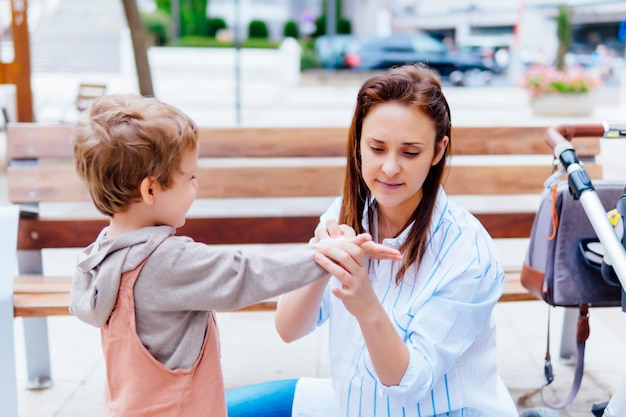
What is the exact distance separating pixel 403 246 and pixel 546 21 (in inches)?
1780

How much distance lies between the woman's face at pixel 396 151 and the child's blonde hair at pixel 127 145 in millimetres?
491

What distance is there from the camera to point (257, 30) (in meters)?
36.2

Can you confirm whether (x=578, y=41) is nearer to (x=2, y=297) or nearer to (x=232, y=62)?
(x=232, y=62)

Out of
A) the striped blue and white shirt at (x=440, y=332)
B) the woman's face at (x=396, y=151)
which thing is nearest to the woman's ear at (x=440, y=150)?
the woman's face at (x=396, y=151)

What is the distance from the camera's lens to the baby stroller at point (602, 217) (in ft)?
6.25

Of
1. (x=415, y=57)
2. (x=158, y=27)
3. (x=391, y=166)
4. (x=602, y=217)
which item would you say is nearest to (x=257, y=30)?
(x=158, y=27)

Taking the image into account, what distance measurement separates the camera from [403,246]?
1.86 m

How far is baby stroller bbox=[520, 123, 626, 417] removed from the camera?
1.91 m

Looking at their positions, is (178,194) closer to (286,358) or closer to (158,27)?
(286,358)

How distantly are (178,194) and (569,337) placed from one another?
2.58 metres

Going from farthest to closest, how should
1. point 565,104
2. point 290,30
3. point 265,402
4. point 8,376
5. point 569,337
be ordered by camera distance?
point 290,30 < point 565,104 < point 569,337 < point 8,376 < point 265,402

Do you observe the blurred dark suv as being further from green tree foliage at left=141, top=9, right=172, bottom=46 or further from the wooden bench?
the wooden bench

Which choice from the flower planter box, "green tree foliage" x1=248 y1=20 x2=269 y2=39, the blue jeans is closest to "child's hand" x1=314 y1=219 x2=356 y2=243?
the blue jeans

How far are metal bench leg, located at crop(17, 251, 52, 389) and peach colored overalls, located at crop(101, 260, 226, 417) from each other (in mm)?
1799
